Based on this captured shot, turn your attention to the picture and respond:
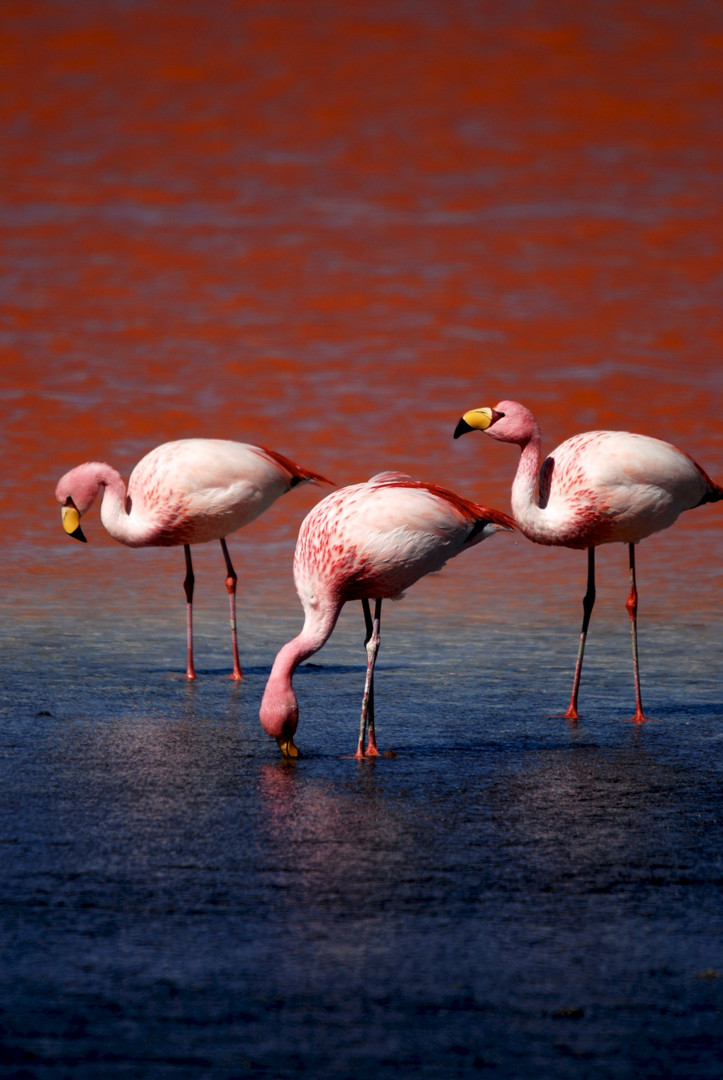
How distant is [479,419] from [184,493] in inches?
95.2

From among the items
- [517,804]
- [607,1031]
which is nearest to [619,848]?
[517,804]

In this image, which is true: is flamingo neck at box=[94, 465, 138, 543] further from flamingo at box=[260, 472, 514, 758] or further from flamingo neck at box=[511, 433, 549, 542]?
flamingo at box=[260, 472, 514, 758]

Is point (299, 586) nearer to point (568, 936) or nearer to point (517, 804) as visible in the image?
point (517, 804)

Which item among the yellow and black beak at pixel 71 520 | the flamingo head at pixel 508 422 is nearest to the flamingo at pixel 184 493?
the yellow and black beak at pixel 71 520

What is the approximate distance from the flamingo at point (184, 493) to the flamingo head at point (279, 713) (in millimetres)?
3104

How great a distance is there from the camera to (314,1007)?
329 centimetres

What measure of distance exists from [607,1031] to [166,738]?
3.62 m

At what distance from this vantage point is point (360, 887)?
4.21 metres

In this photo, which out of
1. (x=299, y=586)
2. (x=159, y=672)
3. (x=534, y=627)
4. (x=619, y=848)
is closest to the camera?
(x=619, y=848)

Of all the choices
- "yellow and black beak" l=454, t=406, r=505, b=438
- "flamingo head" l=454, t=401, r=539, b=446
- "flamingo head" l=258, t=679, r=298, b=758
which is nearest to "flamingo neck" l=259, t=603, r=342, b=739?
"flamingo head" l=258, t=679, r=298, b=758

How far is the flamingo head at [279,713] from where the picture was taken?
588 cm

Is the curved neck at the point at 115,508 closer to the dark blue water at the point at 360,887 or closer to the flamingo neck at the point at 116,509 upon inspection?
the flamingo neck at the point at 116,509

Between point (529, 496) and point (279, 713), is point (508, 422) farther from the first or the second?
point (279, 713)

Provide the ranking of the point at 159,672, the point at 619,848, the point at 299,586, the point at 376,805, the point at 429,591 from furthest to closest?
the point at 429,591
the point at 159,672
the point at 299,586
the point at 376,805
the point at 619,848
